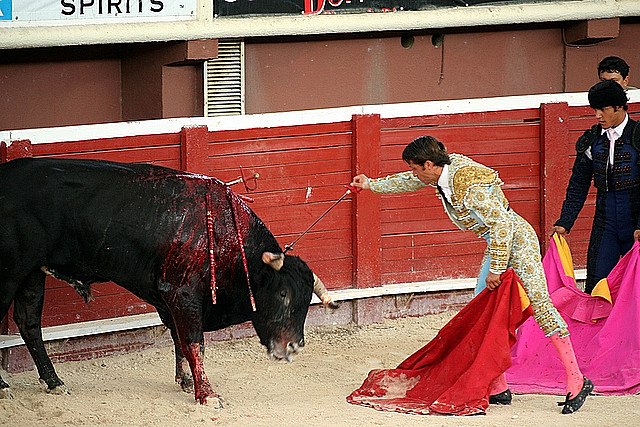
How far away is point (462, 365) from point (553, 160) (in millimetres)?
2525

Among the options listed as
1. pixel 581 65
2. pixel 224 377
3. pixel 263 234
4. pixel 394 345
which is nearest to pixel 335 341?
pixel 394 345

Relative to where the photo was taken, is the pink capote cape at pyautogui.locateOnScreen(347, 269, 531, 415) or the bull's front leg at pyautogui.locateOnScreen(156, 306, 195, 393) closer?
the pink capote cape at pyautogui.locateOnScreen(347, 269, 531, 415)

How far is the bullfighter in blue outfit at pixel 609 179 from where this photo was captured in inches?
242

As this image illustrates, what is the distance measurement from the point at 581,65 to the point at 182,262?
4380 mm

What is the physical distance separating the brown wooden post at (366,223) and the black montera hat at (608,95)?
1.70 metres

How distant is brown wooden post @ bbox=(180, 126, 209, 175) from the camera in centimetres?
691

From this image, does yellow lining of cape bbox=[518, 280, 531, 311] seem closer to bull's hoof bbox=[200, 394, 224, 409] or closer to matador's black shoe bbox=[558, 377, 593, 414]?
matador's black shoe bbox=[558, 377, 593, 414]

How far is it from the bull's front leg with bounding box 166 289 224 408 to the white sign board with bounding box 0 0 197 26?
2311 mm

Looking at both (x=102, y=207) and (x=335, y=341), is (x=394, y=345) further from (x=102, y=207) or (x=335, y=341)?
(x=102, y=207)

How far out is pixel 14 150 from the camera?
6344mm

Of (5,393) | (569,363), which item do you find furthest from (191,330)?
(569,363)

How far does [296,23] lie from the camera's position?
26.1 ft

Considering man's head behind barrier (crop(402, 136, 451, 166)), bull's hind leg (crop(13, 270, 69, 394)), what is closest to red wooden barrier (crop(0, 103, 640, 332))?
bull's hind leg (crop(13, 270, 69, 394))

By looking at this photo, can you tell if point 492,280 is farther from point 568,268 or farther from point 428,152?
point 568,268
